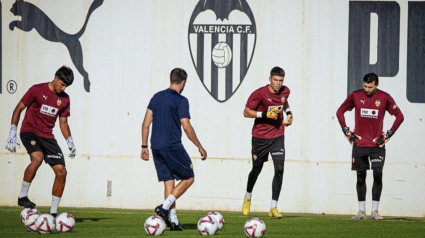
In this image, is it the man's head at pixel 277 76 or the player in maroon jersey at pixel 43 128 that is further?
the man's head at pixel 277 76

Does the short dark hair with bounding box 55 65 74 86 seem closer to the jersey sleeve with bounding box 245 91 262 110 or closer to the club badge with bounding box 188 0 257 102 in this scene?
the jersey sleeve with bounding box 245 91 262 110

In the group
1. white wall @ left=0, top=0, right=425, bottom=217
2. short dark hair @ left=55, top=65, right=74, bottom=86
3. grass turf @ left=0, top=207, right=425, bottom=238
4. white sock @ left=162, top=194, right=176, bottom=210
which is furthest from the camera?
white wall @ left=0, top=0, right=425, bottom=217

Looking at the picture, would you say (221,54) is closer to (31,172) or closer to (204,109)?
(204,109)

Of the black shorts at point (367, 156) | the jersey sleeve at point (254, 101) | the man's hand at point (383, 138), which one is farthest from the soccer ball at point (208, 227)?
the man's hand at point (383, 138)

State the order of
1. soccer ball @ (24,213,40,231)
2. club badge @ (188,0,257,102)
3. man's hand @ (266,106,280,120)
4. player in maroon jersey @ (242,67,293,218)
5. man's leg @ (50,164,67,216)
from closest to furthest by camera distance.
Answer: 1. soccer ball @ (24,213,40,231)
2. man's leg @ (50,164,67,216)
3. man's hand @ (266,106,280,120)
4. player in maroon jersey @ (242,67,293,218)
5. club badge @ (188,0,257,102)

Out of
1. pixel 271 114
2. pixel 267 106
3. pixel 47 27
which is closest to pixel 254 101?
pixel 267 106

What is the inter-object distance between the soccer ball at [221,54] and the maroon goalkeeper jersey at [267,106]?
2.38m

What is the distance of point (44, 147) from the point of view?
1265 cm

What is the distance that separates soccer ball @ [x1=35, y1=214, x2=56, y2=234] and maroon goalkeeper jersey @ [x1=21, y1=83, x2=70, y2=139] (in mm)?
2251

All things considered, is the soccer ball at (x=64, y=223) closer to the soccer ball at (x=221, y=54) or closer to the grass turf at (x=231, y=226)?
the grass turf at (x=231, y=226)

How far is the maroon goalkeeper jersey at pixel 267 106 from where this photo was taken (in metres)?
13.9

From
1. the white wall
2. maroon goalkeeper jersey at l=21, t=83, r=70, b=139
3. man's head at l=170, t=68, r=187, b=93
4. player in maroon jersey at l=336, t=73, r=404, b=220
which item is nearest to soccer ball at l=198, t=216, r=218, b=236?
man's head at l=170, t=68, r=187, b=93

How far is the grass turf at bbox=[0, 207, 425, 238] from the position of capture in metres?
11.1

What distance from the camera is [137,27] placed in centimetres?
1650
